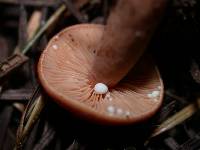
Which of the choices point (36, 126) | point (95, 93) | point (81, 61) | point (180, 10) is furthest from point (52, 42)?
point (180, 10)

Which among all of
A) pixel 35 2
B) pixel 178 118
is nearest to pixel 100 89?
pixel 178 118

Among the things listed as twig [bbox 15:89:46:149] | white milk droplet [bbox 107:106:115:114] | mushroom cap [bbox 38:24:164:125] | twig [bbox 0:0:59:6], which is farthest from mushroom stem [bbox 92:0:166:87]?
twig [bbox 0:0:59:6]

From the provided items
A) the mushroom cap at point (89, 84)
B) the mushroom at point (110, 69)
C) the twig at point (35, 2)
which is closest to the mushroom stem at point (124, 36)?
the mushroom at point (110, 69)

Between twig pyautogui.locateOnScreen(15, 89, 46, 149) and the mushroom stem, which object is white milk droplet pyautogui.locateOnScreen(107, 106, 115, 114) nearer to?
→ the mushroom stem

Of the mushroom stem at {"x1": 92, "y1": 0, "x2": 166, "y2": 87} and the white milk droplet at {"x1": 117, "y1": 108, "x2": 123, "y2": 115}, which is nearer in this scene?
the mushroom stem at {"x1": 92, "y1": 0, "x2": 166, "y2": 87}

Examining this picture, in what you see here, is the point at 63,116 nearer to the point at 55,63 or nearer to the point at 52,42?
the point at 55,63

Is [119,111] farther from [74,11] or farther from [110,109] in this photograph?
[74,11]

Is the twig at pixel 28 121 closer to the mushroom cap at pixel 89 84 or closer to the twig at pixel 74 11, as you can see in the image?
the mushroom cap at pixel 89 84
